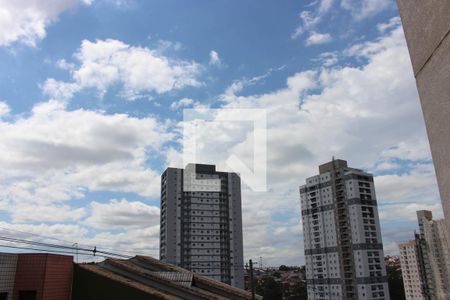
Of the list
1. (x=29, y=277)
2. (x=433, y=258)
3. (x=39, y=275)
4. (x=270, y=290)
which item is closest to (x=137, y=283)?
(x=39, y=275)

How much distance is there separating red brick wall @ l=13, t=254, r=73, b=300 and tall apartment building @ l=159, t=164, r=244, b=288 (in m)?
42.6

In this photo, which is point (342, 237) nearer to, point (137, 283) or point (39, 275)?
point (137, 283)

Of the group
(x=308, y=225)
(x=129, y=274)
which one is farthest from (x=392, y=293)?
(x=129, y=274)

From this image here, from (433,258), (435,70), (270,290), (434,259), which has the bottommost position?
(270,290)

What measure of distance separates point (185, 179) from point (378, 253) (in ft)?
89.7

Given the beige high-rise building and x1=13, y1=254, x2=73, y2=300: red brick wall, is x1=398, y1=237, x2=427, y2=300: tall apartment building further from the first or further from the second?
x1=13, y1=254, x2=73, y2=300: red brick wall

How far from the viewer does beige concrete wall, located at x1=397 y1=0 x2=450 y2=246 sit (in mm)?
1160

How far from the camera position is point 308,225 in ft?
164

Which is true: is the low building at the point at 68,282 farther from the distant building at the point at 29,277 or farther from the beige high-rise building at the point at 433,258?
the beige high-rise building at the point at 433,258

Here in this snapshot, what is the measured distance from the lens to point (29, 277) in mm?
8250

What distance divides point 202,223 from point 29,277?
151 ft

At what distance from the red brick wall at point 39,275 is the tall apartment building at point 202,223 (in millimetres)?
42569

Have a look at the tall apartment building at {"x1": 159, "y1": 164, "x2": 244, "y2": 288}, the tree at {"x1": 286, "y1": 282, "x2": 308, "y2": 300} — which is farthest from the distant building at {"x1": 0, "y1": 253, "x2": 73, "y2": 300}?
the tall apartment building at {"x1": 159, "y1": 164, "x2": 244, "y2": 288}

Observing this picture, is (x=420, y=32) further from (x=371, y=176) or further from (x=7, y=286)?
(x=371, y=176)
